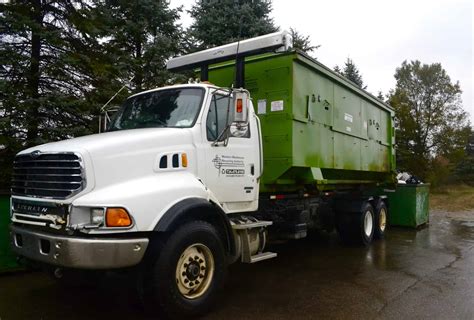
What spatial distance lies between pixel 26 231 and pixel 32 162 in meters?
0.75

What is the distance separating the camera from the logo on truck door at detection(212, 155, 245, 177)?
5137 millimetres

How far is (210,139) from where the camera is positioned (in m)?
5.06

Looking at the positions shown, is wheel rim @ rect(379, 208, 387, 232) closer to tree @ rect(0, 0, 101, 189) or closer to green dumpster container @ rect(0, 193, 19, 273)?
tree @ rect(0, 0, 101, 189)

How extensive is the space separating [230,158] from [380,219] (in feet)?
21.1

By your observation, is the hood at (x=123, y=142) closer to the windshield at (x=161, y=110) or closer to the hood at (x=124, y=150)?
the hood at (x=124, y=150)

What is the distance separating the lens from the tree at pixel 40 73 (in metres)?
8.38

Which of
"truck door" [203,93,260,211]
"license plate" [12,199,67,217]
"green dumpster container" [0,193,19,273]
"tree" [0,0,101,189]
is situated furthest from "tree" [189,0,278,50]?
"license plate" [12,199,67,217]

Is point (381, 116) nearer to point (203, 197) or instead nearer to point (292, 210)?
point (292, 210)

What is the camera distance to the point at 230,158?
17.4 ft

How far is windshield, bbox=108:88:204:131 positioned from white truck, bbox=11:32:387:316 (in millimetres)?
19

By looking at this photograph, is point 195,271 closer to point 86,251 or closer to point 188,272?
point 188,272

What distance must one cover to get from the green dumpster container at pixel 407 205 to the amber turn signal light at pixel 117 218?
9997 mm

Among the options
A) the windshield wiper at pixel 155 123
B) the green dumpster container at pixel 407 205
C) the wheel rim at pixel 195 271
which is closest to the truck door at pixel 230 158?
the windshield wiper at pixel 155 123

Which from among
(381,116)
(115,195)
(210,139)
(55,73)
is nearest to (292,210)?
(210,139)
